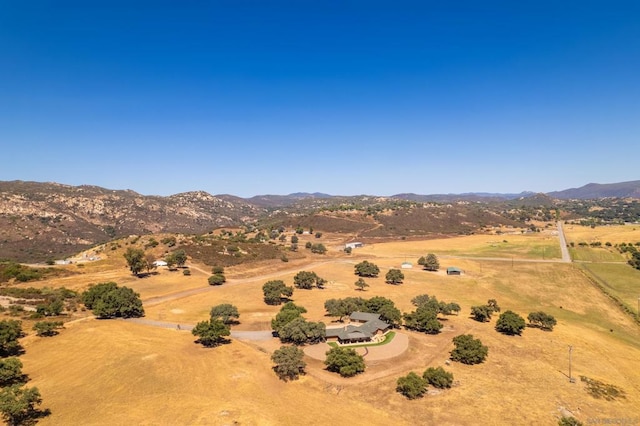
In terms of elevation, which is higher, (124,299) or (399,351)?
(124,299)

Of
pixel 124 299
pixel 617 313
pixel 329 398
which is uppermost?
pixel 124 299

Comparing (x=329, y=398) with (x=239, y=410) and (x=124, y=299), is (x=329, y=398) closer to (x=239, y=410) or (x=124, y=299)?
(x=239, y=410)

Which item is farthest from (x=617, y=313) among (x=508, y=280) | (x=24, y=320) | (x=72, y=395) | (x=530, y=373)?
(x=24, y=320)

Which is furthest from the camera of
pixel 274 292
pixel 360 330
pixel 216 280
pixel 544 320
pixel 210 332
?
pixel 216 280

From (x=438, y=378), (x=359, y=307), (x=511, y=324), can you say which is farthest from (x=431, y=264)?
(x=438, y=378)

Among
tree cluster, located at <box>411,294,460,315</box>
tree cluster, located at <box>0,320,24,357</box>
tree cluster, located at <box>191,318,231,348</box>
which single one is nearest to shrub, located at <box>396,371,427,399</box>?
tree cluster, located at <box>191,318,231,348</box>

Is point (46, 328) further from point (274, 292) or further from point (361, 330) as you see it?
point (361, 330)

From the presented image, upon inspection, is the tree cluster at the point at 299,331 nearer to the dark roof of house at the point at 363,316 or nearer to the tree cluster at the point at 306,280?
the dark roof of house at the point at 363,316
